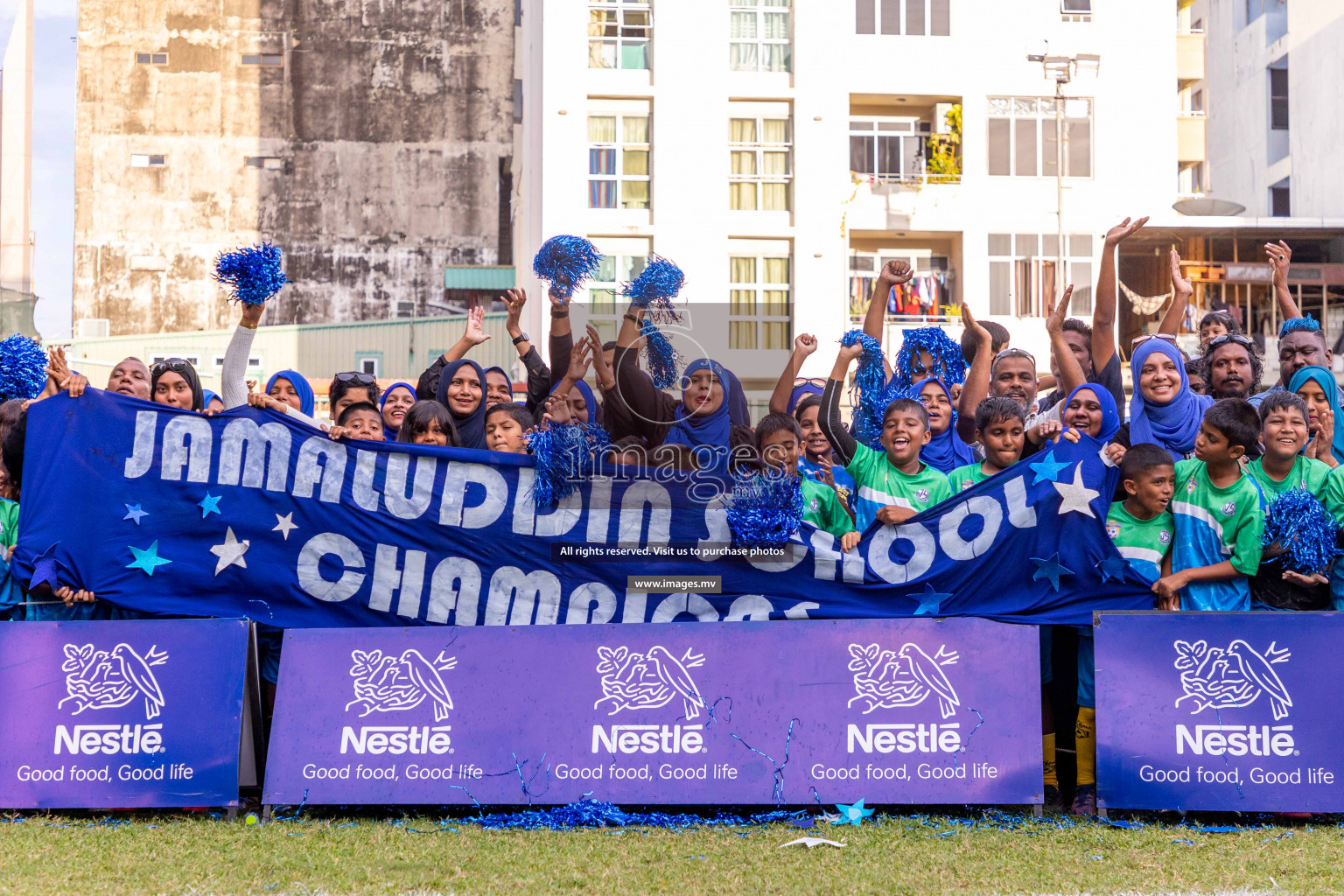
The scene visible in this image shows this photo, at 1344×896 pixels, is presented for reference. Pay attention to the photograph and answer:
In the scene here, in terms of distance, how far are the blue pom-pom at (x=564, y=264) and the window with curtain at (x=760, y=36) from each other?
25419mm

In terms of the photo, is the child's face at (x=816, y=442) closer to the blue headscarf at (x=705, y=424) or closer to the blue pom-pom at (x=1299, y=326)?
the blue headscarf at (x=705, y=424)

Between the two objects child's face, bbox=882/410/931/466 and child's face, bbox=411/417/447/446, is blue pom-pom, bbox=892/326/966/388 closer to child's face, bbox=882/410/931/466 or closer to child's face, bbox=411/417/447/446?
child's face, bbox=882/410/931/466

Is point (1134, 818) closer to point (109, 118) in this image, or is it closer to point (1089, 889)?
point (1089, 889)

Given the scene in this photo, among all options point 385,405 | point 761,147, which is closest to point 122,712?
point 385,405

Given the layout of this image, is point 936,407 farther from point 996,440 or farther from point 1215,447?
point 1215,447

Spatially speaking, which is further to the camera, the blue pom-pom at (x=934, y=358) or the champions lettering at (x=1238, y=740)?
the blue pom-pom at (x=934, y=358)

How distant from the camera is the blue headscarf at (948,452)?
7.89 metres

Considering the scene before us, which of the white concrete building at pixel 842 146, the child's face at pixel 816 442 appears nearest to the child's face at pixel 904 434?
the child's face at pixel 816 442

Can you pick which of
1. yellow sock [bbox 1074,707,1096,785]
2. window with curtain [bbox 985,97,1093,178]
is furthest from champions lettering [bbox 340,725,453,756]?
window with curtain [bbox 985,97,1093,178]

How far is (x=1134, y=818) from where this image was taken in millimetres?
6301

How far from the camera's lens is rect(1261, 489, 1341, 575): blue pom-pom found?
21.5 ft

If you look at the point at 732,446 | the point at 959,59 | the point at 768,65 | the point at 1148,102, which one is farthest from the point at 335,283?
the point at 732,446

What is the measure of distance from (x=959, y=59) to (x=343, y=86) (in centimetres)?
2009

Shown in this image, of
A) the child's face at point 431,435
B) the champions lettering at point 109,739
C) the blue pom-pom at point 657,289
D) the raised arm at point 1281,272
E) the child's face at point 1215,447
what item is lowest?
the champions lettering at point 109,739
